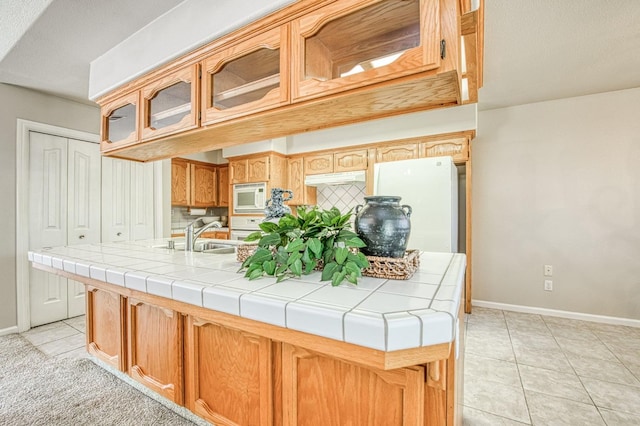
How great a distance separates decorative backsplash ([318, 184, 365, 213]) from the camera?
3.78m

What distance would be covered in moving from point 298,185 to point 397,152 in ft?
4.66

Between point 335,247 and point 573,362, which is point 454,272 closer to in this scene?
point 335,247

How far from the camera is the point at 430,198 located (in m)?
2.75

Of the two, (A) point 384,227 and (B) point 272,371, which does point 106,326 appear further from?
(A) point 384,227

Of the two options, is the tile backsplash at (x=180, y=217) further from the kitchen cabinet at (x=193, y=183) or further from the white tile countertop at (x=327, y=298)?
the white tile countertop at (x=327, y=298)

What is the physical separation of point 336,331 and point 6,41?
2.90m

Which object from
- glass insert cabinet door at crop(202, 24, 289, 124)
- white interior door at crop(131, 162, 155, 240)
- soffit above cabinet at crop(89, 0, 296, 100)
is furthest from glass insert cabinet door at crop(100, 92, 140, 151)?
white interior door at crop(131, 162, 155, 240)

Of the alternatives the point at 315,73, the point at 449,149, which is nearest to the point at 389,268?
the point at 315,73

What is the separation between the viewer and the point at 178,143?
1.99 m

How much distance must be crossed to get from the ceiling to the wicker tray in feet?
5.84

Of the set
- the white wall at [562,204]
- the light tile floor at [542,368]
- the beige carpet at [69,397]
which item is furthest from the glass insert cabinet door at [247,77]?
the white wall at [562,204]

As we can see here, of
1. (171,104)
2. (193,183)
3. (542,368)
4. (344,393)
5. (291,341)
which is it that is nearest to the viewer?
(291,341)

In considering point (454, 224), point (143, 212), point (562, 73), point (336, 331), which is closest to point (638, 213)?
point (562, 73)

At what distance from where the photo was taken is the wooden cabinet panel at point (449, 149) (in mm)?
3000
